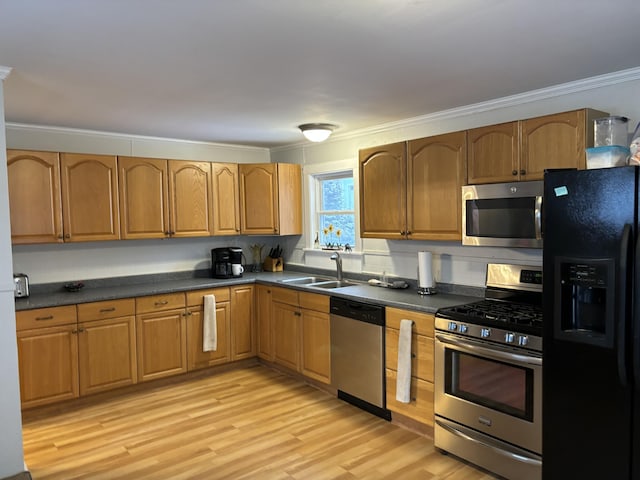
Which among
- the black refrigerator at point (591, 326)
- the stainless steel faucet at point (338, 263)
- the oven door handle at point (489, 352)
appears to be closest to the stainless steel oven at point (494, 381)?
the oven door handle at point (489, 352)

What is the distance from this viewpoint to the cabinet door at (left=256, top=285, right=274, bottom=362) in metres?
4.61

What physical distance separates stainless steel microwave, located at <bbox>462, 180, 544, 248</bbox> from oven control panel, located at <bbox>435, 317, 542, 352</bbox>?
0.58 m

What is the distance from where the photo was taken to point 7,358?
2594 mm

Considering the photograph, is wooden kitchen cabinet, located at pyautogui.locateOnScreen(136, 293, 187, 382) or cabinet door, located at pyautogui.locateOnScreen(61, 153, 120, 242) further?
wooden kitchen cabinet, located at pyautogui.locateOnScreen(136, 293, 187, 382)

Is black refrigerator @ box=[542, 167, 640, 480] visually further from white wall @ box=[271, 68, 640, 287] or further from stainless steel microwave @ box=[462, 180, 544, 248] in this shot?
white wall @ box=[271, 68, 640, 287]

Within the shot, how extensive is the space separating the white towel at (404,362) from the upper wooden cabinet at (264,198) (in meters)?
2.16

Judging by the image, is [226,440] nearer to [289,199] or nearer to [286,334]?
[286,334]

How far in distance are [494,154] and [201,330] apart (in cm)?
298

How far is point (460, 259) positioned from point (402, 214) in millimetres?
561

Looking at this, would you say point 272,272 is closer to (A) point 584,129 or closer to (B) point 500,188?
(B) point 500,188

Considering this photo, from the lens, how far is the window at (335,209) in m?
4.73

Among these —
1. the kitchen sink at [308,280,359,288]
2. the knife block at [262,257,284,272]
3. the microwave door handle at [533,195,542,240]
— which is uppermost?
the microwave door handle at [533,195,542,240]

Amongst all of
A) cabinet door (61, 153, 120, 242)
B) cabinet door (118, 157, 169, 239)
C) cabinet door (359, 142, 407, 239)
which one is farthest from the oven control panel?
cabinet door (61, 153, 120, 242)

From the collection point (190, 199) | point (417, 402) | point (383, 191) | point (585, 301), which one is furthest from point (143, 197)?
point (585, 301)
